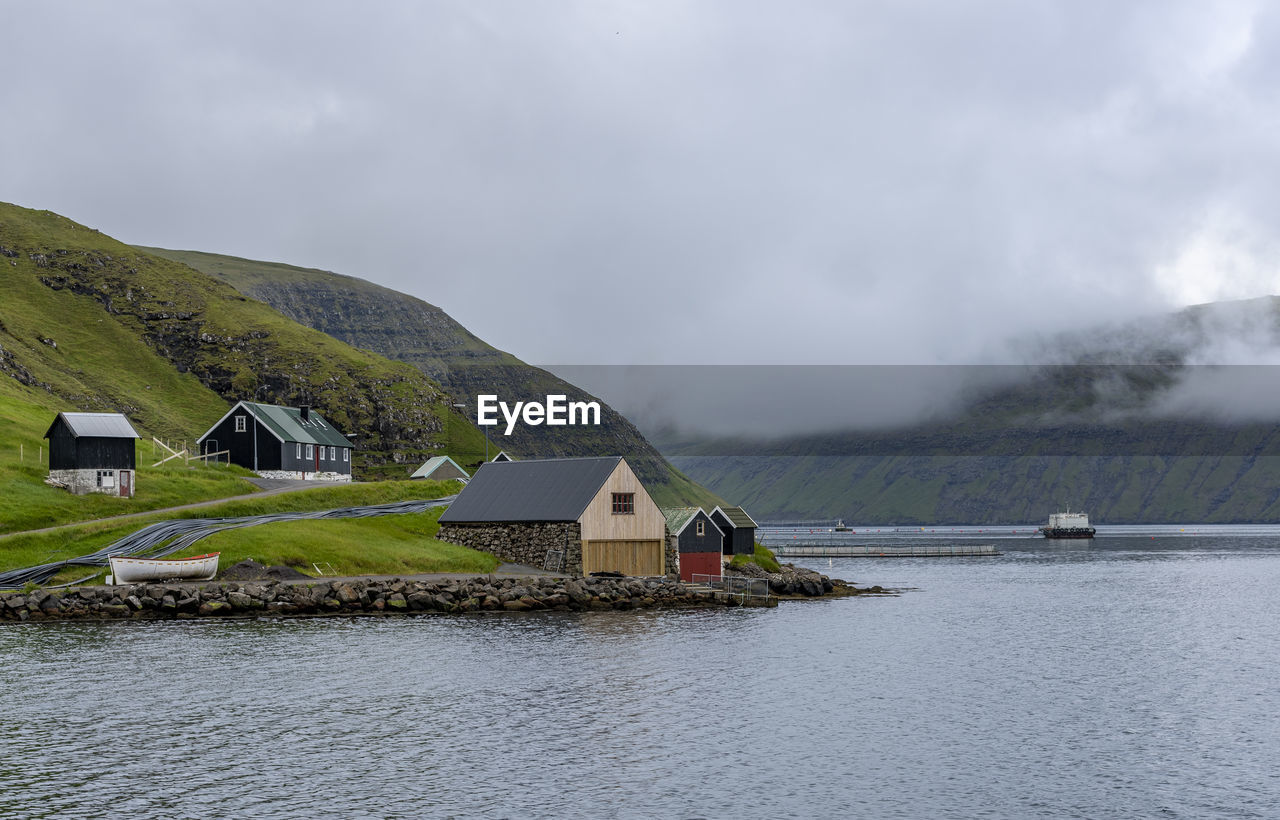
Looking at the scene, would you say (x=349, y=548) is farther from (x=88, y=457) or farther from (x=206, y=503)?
(x=88, y=457)

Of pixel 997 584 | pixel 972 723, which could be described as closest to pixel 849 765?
pixel 972 723

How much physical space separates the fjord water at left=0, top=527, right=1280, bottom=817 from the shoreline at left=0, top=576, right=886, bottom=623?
3.96m

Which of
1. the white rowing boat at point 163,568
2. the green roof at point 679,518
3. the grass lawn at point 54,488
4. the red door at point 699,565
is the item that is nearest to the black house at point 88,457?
the grass lawn at point 54,488

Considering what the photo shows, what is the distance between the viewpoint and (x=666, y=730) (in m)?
39.6

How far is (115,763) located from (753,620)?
49.8 meters

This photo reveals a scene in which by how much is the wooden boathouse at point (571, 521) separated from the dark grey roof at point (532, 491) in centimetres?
9

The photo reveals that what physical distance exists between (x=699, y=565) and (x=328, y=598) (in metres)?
34.9

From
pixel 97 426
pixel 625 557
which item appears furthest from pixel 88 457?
pixel 625 557

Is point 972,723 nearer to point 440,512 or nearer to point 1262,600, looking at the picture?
point 440,512

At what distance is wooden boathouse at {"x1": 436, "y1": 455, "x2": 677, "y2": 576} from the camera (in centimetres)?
8794

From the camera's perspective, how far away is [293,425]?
449 feet

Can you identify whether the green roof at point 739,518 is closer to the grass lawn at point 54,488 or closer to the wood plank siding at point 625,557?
the wood plank siding at point 625,557

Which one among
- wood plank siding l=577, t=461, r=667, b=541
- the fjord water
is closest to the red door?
wood plank siding l=577, t=461, r=667, b=541

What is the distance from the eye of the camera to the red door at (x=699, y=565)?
97.0 m
